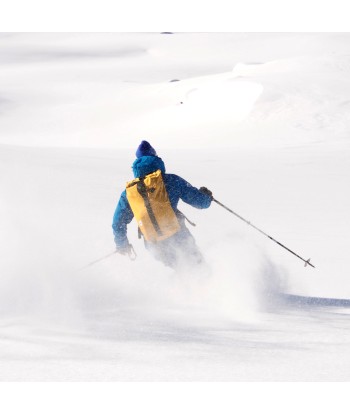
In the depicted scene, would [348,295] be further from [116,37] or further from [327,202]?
[116,37]

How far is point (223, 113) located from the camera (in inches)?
1144

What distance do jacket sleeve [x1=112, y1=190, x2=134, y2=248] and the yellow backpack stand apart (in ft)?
0.46

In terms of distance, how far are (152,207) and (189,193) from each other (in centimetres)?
34

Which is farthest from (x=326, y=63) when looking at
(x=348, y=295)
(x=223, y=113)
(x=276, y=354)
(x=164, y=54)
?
(x=164, y=54)

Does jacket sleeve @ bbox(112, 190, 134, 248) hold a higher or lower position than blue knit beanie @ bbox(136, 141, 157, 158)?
lower

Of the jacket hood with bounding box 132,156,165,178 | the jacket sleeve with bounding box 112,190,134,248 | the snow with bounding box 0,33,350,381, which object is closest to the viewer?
the snow with bounding box 0,33,350,381

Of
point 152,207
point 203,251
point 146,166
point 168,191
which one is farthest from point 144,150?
point 203,251

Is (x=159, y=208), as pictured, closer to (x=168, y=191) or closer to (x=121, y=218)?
(x=168, y=191)

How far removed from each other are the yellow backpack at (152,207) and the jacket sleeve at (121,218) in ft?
0.46

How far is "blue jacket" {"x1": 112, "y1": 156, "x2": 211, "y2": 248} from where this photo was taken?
6.88m

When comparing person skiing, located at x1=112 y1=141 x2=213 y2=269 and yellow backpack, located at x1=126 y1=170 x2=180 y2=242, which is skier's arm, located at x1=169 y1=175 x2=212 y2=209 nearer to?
person skiing, located at x1=112 y1=141 x2=213 y2=269

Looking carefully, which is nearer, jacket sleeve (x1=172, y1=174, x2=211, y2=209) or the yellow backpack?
the yellow backpack

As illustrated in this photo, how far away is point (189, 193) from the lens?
6.95 m

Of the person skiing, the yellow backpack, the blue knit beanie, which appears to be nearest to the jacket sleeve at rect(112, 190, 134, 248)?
the person skiing
